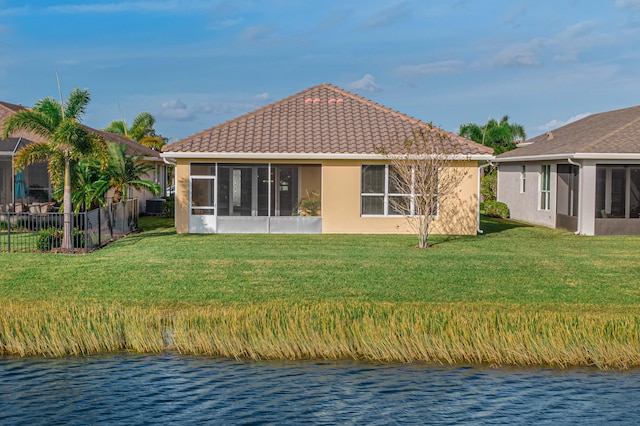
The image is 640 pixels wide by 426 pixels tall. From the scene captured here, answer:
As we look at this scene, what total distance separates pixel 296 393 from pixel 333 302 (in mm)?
4371

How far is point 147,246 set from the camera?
80.6 ft

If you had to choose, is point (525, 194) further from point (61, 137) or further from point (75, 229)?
point (61, 137)

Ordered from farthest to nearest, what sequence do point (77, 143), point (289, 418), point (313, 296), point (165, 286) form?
point (77, 143), point (165, 286), point (313, 296), point (289, 418)

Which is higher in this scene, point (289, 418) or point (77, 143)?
point (77, 143)

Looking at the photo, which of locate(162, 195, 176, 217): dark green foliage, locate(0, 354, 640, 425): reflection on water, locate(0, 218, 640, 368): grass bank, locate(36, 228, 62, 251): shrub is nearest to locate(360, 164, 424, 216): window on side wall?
locate(0, 218, 640, 368): grass bank

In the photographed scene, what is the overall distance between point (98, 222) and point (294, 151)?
7010 millimetres

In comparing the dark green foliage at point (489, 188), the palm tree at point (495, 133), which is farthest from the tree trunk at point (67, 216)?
the palm tree at point (495, 133)

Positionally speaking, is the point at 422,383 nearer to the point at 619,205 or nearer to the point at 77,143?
the point at 77,143

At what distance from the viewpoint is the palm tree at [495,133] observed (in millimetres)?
56094


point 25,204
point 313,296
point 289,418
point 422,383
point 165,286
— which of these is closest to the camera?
point 289,418

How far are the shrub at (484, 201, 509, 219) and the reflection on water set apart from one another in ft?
91.3

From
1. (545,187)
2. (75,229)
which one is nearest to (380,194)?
(545,187)

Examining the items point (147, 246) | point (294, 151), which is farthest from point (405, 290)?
point (294, 151)

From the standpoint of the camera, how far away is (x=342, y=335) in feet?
42.9
